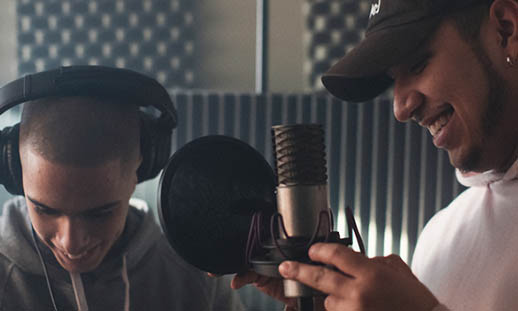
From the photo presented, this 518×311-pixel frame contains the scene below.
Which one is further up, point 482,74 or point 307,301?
point 482,74

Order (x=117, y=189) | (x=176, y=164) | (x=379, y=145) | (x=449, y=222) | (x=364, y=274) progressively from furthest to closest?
1. (x=379, y=145)
2. (x=449, y=222)
3. (x=117, y=189)
4. (x=176, y=164)
5. (x=364, y=274)

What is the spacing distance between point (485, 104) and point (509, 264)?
8.6 inches

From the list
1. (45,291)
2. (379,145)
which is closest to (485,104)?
(45,291)

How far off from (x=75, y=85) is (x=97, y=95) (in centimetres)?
3

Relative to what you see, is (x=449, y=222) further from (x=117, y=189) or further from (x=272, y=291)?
(x=117, y=189)

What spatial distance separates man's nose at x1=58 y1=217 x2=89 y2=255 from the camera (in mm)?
816

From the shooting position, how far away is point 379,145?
2686mm

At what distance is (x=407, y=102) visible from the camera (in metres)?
0.78

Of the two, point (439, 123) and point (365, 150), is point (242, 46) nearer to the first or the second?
point (365, 150)

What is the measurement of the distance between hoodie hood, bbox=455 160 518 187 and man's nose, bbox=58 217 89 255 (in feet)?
1.81

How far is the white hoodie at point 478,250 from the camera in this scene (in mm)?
796

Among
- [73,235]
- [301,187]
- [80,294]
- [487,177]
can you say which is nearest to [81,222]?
[73,235]

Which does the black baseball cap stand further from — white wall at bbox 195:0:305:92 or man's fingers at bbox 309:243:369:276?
white wall at bbox 195:0:305:92

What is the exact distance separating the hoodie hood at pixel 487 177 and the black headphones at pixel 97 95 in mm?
457
